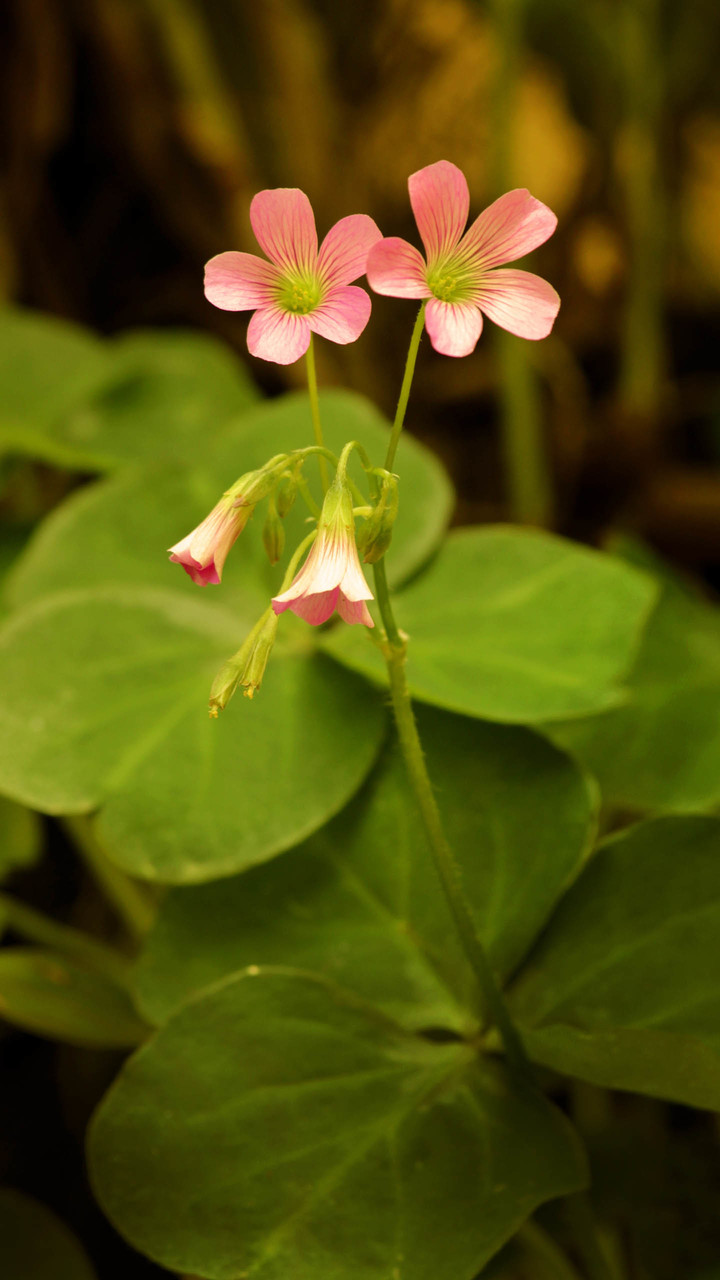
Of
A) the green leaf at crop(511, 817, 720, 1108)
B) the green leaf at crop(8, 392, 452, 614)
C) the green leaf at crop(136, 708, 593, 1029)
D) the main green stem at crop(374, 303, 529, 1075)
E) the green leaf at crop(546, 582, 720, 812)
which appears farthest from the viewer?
the green leaf at crop(8, 392, 452, 614)

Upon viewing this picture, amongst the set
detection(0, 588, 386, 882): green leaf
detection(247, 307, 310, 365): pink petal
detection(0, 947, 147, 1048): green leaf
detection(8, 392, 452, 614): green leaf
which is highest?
detection(247, 307, 310, 365): pink petal

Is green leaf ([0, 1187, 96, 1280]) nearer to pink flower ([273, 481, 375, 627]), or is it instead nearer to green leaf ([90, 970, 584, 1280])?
green leaf ([90, 970, 584, 1280])

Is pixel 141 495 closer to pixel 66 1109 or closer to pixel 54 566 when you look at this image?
pixel 54 566

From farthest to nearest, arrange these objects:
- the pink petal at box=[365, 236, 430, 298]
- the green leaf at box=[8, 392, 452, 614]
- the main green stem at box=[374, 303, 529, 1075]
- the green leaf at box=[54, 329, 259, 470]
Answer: the green leaf at box=[54, 329, 259, 470]
the green leaf at box=[8, 392, 452, 614]
the main green stem at box=[374, 303, 529, 1075]
the pink petal at box=[365, 236, 430, 298]

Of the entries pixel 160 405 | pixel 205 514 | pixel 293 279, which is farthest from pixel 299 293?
pixel 160 405

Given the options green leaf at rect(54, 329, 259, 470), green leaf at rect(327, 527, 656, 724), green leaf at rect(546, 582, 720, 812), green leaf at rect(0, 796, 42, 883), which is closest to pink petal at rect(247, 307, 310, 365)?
green leaf at rect(327, 527, 656, 724)

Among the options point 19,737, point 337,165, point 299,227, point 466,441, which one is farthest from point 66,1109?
point 337,165

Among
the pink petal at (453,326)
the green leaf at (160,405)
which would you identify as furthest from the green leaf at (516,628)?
the green leaf at (160,405)
